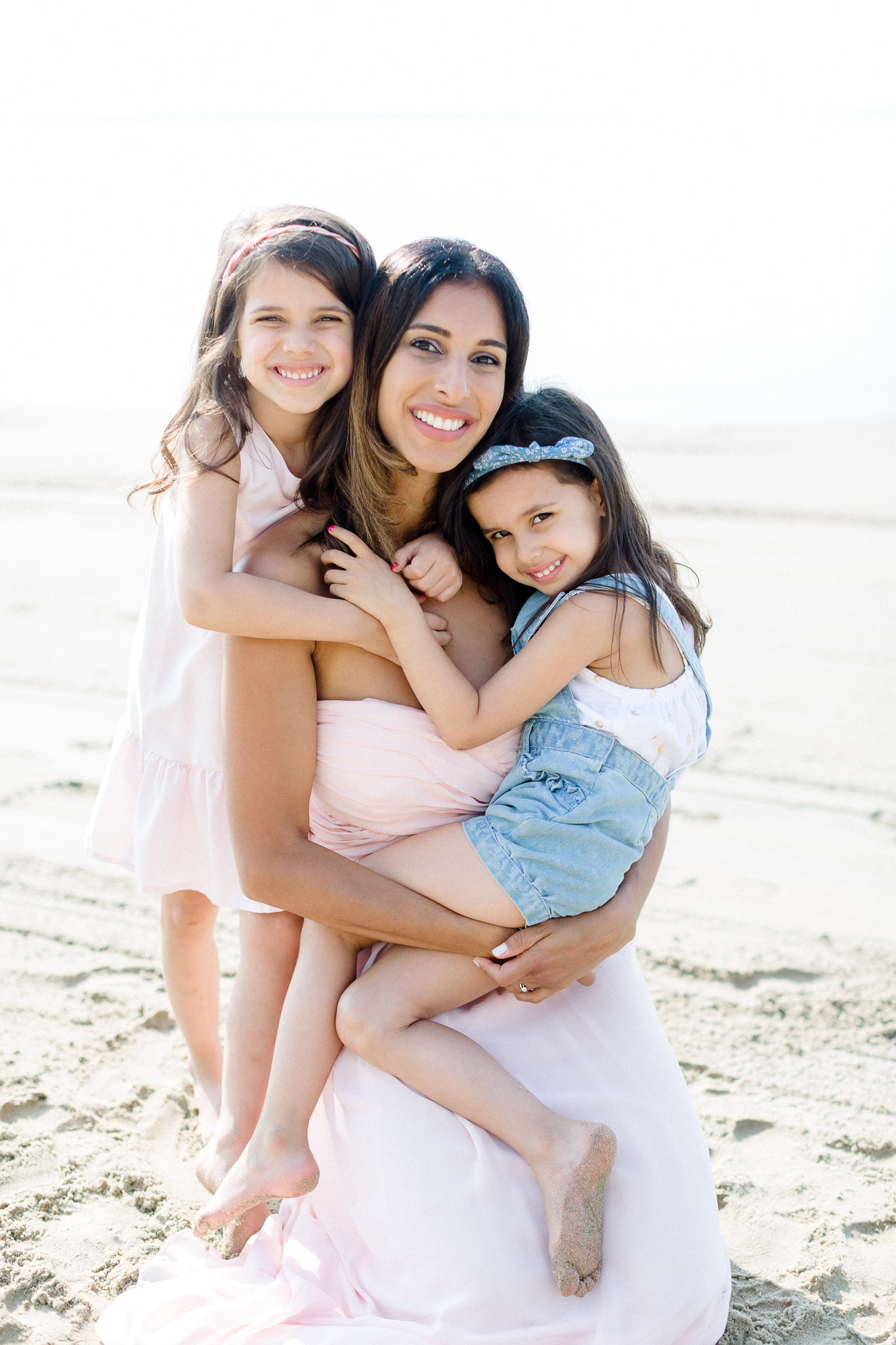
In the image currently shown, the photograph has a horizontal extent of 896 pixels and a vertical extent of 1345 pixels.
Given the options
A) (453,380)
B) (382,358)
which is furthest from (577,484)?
(382,358)

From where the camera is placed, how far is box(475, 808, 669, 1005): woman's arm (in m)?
2.16

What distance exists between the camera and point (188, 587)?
2215 millimetres

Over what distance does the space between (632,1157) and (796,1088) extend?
93cm

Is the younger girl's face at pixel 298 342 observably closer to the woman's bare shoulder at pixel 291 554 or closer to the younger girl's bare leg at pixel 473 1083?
Answer: the woman's bare shoulder at pixel 291 554

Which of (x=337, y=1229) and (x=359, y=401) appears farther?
(x=359, y=401)

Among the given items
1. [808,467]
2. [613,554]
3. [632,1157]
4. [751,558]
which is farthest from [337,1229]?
[808,467]

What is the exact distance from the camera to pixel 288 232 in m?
2.43

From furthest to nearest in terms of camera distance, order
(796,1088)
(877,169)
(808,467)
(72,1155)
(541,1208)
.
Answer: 1. (877,169)
2. (808,467)
3. (796,1088)
4. (72,1155)
5. (541,1208)

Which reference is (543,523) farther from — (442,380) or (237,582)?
(237,582)

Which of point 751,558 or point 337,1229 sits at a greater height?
point 751,558

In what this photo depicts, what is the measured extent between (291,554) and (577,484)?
2.03 feet

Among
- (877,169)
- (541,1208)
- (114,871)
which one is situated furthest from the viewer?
(877,169)

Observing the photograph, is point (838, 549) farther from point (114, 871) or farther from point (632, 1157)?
point (632, 1157)

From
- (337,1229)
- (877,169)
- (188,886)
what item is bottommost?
(337,1229)
